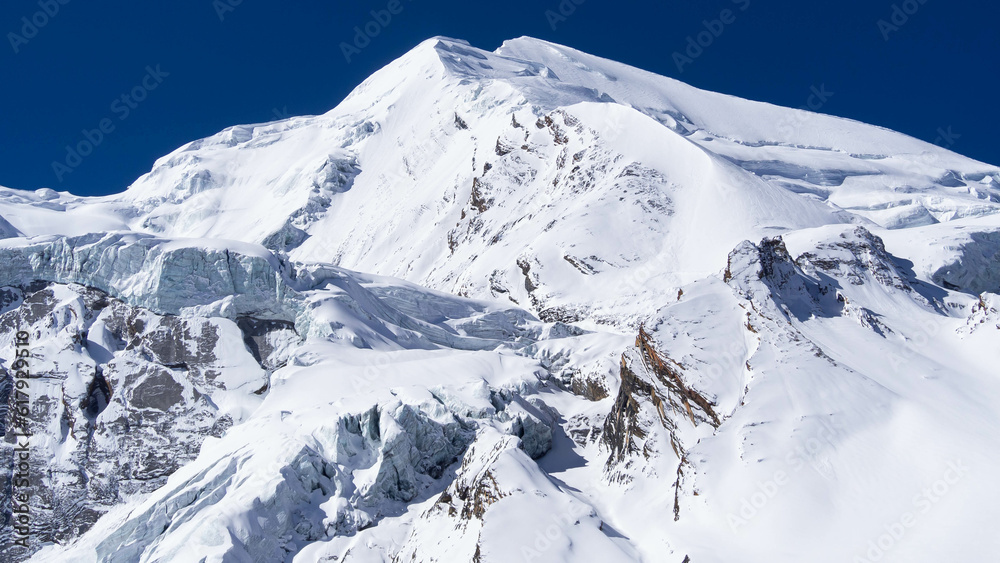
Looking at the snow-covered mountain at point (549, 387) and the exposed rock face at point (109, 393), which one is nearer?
the snow-covered mountain at point (549, 387)

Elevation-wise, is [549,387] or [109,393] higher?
[549,387]

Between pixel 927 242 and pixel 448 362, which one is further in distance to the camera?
pixel 927 242

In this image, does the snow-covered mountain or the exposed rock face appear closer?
the snow-covered mountain

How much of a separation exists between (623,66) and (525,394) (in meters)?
155

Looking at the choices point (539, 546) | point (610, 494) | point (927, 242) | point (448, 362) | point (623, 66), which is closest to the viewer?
point (539, 546)

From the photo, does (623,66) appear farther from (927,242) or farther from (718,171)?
(927,242)

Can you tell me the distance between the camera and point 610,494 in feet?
133

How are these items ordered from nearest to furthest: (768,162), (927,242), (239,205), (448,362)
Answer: (448,362) → (927,242) → (768,162) → (239,205)

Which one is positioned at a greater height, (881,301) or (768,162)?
(768,162)

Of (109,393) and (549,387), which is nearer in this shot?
(109,393)

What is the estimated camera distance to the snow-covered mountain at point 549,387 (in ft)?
113

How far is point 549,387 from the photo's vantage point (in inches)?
2055

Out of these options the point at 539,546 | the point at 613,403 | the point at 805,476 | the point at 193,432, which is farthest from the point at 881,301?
the point at 193,432

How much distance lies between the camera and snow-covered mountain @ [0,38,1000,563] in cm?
3441
